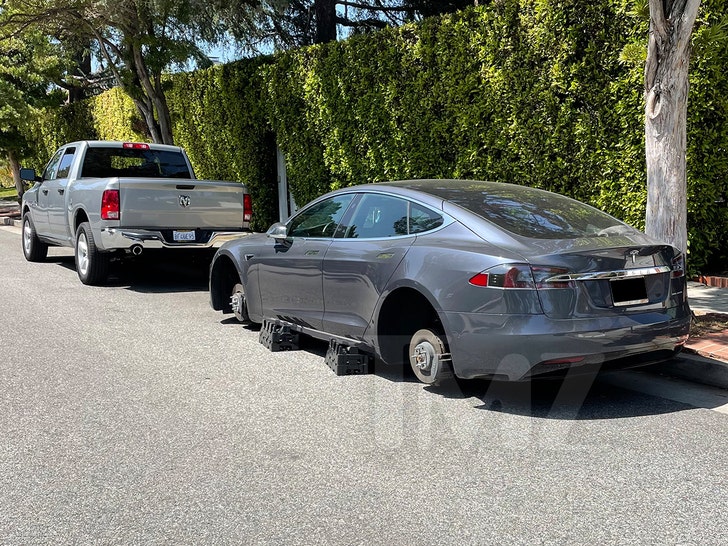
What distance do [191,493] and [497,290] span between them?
2.18 metres

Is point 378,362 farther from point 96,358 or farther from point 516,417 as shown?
point 96,358

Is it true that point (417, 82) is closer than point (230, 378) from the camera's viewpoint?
No

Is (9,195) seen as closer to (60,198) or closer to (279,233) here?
(60,198)

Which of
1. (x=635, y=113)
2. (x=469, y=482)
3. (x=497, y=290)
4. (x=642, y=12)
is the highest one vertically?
(x=642, y=12)

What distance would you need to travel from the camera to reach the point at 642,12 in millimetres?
7059

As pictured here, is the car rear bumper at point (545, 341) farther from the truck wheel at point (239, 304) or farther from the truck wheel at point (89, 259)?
the truck wheel at point (89, 259)

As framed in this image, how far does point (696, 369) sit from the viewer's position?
5.79m

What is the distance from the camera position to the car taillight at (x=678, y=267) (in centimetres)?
529

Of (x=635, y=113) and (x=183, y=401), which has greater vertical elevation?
(x=635, y=113)

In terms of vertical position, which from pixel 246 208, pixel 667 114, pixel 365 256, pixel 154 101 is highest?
pixel 154 101

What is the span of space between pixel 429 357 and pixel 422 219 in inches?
39.8

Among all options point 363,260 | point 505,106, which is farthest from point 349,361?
point 505,106

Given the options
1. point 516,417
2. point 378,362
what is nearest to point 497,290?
point 516,417

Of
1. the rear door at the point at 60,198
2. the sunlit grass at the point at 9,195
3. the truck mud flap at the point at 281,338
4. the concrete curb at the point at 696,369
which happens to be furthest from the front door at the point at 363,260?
the sunlit grass at the point at 9,195
